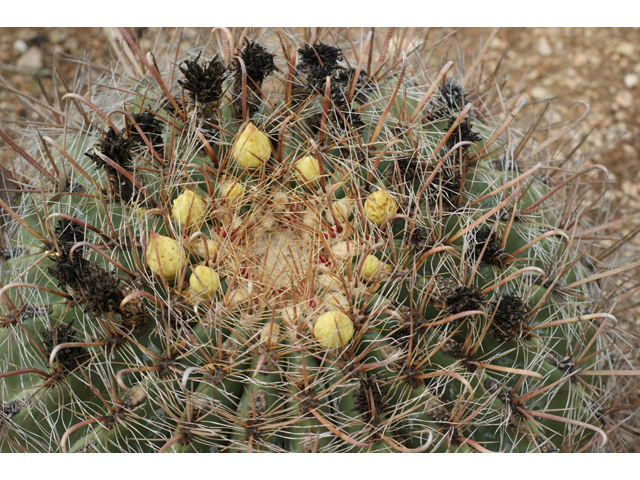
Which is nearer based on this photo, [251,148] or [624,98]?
[251,148]

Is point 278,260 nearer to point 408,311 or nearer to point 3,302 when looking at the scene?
point 408,311

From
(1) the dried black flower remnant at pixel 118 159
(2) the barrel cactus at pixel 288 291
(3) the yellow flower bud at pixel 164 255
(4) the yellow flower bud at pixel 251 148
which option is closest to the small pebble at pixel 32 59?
(2) the barrel cactus at pixel 288 291

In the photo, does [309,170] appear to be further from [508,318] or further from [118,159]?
[508,318]

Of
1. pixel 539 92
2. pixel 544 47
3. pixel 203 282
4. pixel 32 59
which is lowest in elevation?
pixel 203 282

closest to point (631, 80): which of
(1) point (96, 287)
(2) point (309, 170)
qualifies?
(2) point (309, 170)

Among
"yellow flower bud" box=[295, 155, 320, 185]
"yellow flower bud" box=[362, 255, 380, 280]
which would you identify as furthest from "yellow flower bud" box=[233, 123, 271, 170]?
"yellow flower bud" box=[362, 255, 380, 280]
